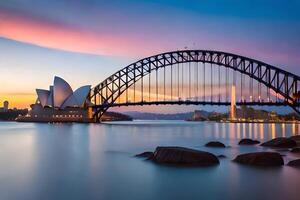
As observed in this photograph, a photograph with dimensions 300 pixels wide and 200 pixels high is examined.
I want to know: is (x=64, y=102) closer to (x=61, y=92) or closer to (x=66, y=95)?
(x=66, y=95)

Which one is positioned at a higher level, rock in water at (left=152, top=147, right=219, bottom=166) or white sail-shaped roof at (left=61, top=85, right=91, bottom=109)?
white sail-shaped roof at (left=61, top=85, right=91, bottom=109)

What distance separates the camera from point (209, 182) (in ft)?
62.6

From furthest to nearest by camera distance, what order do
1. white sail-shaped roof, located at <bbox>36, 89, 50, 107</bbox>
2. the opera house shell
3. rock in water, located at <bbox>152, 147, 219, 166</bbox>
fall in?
white sail-shaped roof, located at <bbox>36, 89, 50, 107</bbox>, the opera house shell, rock in water, located at <bbox>152, 147, 219, 166</bbox>

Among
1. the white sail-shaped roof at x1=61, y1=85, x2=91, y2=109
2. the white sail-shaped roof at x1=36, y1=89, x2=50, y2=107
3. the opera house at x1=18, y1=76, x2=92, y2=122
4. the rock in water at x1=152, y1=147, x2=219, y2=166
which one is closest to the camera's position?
the rock in water at x1=152, y1=147, x2=219, y2=166

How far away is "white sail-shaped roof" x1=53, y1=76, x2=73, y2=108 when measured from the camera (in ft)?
463

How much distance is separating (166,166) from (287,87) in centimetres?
7987

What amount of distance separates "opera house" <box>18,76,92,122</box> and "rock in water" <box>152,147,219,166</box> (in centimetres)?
11780

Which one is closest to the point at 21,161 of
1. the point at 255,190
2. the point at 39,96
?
the point at 255,190

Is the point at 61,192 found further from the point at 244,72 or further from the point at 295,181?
the point at 244,72

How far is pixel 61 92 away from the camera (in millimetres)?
143000

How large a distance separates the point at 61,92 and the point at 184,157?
124m

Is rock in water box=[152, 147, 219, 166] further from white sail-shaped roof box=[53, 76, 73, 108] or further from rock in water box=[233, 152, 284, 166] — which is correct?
white sail-shaped roof box=[53, 76, 73, 108]

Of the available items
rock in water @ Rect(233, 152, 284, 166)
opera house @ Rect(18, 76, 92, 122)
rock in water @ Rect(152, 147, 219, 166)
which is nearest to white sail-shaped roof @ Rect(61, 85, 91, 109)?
opera house @ Rect(18, 76, 92, 122)

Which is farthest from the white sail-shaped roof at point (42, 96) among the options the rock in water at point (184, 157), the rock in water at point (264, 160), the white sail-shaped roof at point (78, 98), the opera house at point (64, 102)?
the rock in water at point (264, 160)
